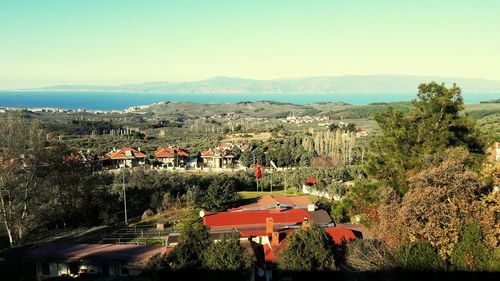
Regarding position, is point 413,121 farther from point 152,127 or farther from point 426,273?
point 152,127

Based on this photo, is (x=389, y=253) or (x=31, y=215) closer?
(x=389, y=253)

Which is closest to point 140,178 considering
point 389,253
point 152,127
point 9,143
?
point 9,143

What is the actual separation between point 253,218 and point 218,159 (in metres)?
31.6

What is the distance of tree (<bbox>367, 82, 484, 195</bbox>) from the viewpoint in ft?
60.1

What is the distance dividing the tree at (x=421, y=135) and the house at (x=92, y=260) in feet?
30.0

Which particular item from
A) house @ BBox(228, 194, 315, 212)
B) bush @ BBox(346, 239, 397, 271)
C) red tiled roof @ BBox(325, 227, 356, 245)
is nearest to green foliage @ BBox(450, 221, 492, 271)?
bush @ BBox(346, 239, 397, 271)

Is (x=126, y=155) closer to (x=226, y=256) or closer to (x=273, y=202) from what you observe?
(x=273, y=202)

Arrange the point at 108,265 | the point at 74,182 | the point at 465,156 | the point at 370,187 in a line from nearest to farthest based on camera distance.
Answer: the point at 465,156
the point at 108,265
the point at 370,187
the point at 74,182

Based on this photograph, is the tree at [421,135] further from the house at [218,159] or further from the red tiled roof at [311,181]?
the house at [218,159]

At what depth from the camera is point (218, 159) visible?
175ft

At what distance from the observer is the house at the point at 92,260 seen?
17141mm

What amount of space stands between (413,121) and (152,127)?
91.2m

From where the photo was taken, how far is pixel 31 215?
22.1 meters

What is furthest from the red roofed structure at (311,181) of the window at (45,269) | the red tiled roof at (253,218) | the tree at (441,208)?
the tree at (441,208)
